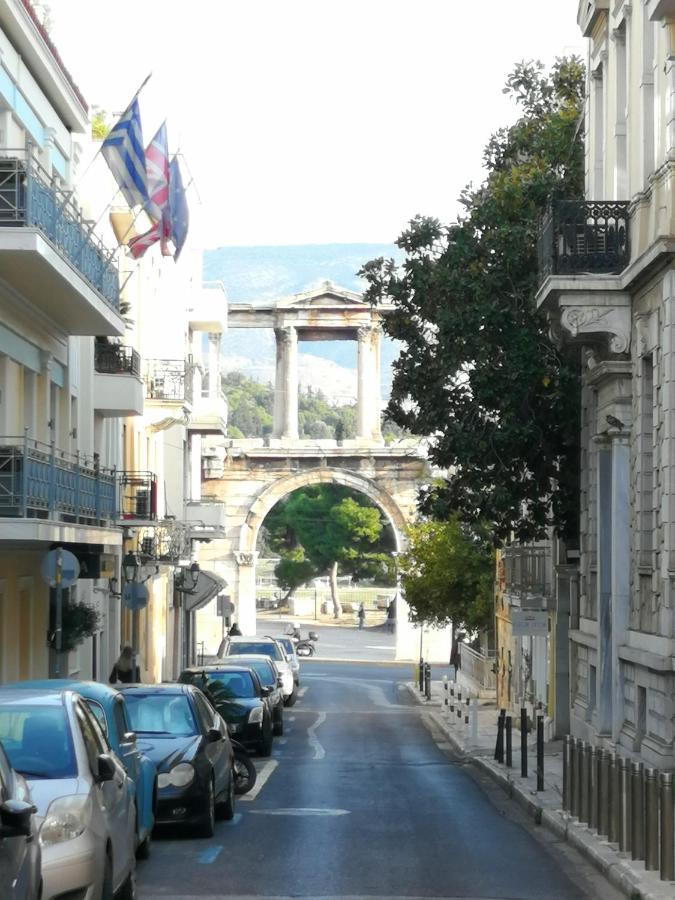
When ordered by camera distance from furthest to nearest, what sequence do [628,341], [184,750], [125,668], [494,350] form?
[125,668] < [494,350] < [628,341] < [184,750]

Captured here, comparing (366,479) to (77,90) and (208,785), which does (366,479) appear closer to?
(77,90)

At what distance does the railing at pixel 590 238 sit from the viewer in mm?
21719

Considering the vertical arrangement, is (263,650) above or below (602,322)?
below

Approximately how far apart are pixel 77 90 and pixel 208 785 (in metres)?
16.1

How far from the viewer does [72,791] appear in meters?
10.7

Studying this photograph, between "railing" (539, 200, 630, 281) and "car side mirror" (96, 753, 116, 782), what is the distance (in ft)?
39.8

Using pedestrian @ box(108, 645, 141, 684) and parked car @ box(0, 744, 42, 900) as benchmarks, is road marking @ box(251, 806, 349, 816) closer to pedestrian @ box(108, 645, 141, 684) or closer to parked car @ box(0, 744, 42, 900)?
parked car @ box(0, 744, 42, 900)

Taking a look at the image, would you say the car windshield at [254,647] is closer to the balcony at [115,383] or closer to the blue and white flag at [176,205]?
the balcony at [115,383]

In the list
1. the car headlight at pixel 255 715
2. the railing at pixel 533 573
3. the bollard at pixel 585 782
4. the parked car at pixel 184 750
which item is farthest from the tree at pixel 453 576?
the bollard at pixel 585 782

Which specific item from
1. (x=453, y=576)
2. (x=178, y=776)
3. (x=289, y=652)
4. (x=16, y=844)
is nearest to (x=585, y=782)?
(x=178, y=776)

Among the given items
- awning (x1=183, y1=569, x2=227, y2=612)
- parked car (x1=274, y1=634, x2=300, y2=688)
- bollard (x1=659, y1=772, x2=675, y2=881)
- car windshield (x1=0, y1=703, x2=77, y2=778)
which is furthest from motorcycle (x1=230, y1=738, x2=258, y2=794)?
awning (x1=183, y1=569, x2=227, y2=612)

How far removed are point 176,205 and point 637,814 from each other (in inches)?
836

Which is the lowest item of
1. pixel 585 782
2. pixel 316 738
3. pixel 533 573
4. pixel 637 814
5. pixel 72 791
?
pixel 316 738

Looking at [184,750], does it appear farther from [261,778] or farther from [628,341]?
[628,341]
